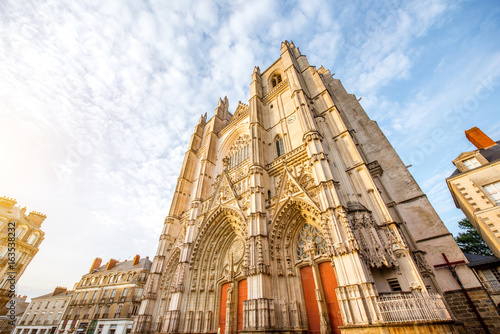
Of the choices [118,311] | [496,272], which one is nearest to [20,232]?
[118,311]

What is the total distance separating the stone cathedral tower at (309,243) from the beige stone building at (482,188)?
2694 mm

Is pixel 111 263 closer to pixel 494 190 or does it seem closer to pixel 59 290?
pixel 59 290

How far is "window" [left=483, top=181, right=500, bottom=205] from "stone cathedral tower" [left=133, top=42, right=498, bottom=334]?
135 inches

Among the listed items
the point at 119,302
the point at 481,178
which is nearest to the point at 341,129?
the point at 481,178

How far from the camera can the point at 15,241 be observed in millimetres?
17984

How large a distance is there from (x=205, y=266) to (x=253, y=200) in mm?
5489

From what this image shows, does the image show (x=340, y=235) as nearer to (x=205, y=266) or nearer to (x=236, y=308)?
(x=236, y=308)

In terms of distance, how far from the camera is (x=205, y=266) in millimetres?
13023

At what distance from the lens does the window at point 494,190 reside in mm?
10197

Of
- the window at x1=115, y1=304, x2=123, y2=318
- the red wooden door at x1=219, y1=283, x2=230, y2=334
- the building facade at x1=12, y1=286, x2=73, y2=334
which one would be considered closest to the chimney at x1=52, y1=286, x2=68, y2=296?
the building facade at x1=12, y1=286, x2=73, y2=334

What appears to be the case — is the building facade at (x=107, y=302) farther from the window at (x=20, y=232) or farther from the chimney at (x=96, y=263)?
the window at (x=20, y=232)

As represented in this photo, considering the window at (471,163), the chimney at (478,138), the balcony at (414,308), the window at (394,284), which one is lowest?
the balcony at (414,308)

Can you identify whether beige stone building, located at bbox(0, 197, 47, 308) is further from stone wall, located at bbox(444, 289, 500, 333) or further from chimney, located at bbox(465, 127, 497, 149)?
chimney, located at bbox(465, 127, 497, 149)

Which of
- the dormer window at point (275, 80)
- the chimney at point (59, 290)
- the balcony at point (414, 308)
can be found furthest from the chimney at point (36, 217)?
the balcony at point (414, 308)
